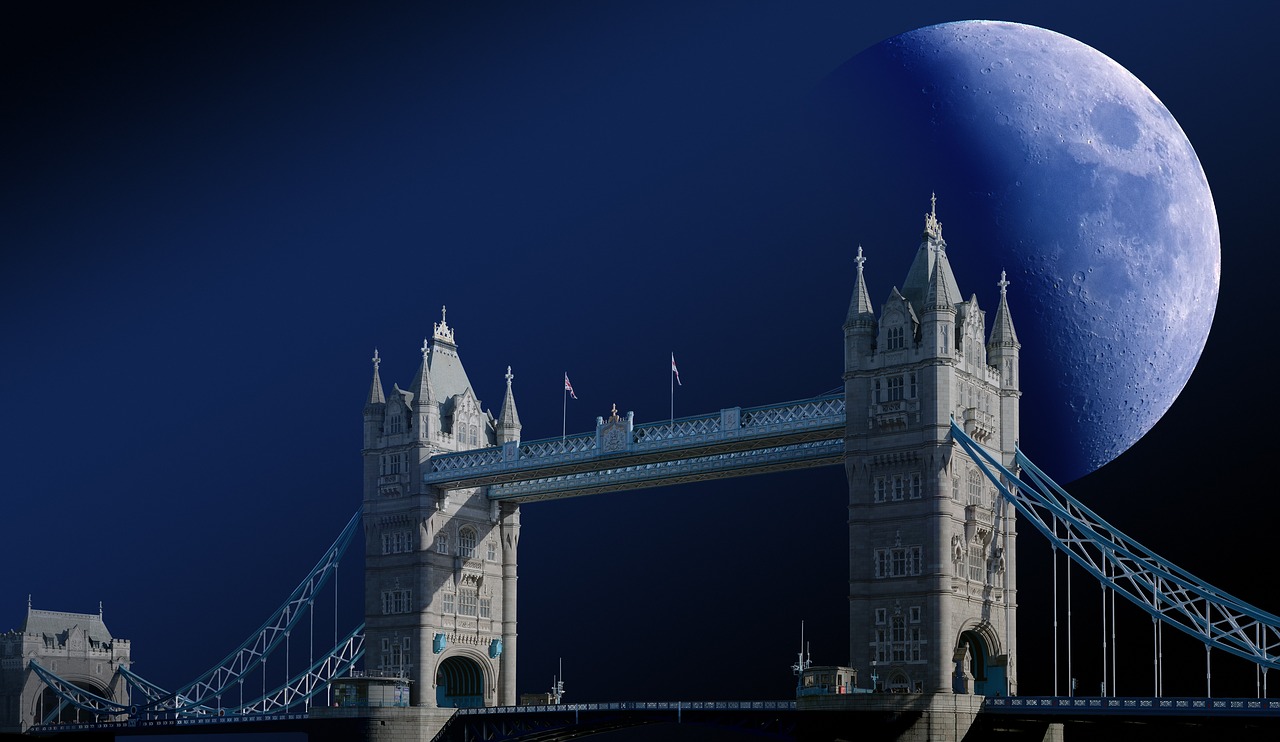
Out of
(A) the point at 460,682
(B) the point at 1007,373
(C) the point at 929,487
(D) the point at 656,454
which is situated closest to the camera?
(C) the point at 929,487

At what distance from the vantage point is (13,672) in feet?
433

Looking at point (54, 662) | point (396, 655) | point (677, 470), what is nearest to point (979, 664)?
point (677, 470)

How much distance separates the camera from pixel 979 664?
9331 cm

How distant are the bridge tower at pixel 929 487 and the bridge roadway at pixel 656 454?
439 centimetres

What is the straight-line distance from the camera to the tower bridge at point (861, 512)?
287 ft

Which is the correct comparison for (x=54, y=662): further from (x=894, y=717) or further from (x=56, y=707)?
(x=894, y=717)

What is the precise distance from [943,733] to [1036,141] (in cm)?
3098

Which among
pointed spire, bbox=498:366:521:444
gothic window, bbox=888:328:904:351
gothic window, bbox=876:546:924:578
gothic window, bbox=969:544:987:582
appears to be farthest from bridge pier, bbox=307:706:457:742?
gothic window, bbox=888:328:904:351

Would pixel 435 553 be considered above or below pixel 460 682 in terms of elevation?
above

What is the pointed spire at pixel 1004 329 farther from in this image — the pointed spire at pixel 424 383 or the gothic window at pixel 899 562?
the pointed spire at pixel 424 383

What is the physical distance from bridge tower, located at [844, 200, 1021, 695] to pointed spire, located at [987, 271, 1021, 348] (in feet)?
0.18

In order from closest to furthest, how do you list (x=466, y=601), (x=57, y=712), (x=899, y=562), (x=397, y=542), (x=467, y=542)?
1. (x=899, y=562)
2. (x=397, y=542)
3. (x=466, y=601)
4. (x=467, y=542)
5. (x=57, y=712)

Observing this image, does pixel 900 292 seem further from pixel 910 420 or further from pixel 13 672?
pixel 13 672

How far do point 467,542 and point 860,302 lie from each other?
3563 cm
